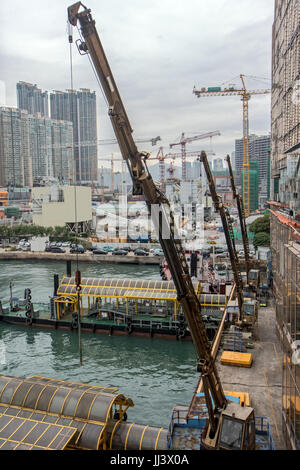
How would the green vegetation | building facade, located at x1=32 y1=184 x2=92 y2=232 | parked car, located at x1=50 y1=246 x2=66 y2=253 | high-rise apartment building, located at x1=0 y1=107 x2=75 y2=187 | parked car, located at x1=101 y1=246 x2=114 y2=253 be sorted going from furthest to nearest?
high-rise apartment building, located at x1=0 y1=107 x2=75 y2=187 < building facade, located at x1=32 y1=184 x2=92 y2=232 < parked car, located at x1=50 y1=246 x2=66 y2=253 < parked car, located at x1=101 y1=246 x2=114 y2=253 < the green vegetation

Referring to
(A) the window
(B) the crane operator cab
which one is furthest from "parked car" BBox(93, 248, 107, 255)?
(A) the window

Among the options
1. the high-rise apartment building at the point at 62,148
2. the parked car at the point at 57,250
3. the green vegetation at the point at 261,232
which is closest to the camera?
the green vegetation at the point at 261,232

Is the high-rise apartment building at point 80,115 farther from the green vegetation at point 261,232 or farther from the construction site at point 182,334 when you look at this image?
the construction site at point 182,334

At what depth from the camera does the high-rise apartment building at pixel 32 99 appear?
144 metres

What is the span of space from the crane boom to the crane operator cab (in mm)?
351

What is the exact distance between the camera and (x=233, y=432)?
8.76 metres

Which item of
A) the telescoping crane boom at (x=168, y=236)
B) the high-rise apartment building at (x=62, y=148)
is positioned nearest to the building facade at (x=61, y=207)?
the telescoping crane boom at (x=168, y=236)

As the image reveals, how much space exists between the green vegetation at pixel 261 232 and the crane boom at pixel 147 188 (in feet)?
133

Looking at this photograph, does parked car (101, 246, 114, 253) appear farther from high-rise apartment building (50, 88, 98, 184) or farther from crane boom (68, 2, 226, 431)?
high-rise apartment building (50, 88, 98, 184)

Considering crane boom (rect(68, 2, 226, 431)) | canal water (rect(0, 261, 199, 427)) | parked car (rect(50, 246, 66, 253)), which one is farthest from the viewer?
parked car (rect(50, 246, 66, 253))

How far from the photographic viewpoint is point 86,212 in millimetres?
69188

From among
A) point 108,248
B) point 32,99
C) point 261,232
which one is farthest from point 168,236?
point 32,99

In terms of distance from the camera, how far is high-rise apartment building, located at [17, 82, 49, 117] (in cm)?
14425

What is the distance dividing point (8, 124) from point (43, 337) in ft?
341
